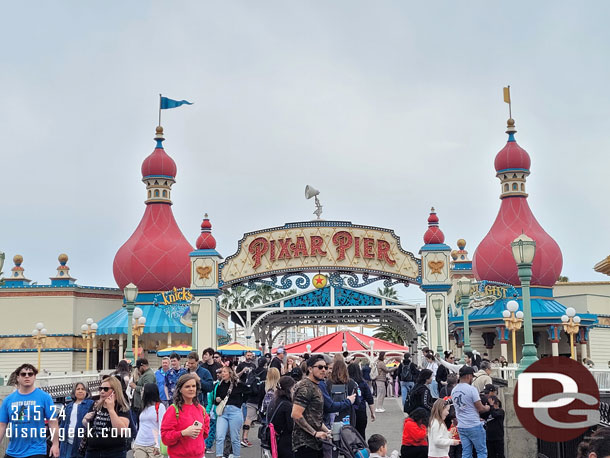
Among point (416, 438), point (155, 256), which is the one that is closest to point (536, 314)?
point (155, 256)

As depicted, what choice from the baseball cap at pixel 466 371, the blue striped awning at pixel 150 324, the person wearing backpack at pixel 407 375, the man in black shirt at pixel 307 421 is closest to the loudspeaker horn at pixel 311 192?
the blue striped awning at pixel 150 324

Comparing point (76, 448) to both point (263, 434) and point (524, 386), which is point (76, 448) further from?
point (524, 386)

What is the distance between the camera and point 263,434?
10.0 m

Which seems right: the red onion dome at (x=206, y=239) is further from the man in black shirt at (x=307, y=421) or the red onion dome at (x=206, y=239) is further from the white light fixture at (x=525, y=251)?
the man in black shirt at (x=307, y=421)

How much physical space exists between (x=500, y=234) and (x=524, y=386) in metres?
28.8

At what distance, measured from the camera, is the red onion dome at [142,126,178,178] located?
135 ft

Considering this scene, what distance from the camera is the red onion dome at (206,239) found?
34.6 m

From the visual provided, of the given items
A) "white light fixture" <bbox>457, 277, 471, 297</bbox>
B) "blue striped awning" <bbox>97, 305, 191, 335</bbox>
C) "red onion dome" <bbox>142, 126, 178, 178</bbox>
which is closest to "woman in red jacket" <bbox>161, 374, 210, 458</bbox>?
"white light fixture" <bbox>457, 277, 471, 297</bbox>

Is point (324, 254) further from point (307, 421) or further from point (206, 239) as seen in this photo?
point (307, 421)

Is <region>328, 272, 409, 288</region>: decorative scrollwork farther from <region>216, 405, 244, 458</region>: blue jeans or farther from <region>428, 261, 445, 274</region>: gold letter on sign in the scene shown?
<region>216, 405, 244, 458</region>: blue jeans

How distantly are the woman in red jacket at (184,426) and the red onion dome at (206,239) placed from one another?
27.2 meters

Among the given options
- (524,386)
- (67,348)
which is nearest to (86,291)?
(67,348)

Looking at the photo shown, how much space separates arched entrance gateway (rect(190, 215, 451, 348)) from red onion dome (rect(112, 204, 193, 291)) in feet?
17.9

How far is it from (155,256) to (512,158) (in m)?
18.8
